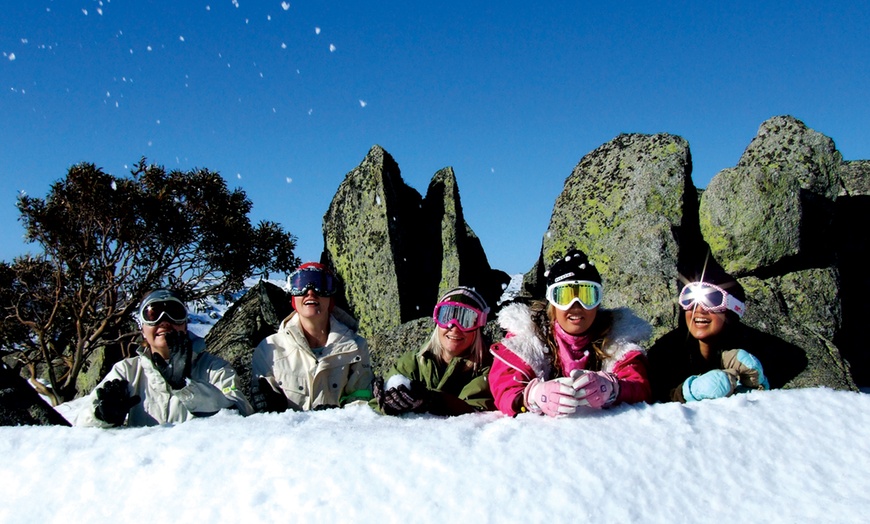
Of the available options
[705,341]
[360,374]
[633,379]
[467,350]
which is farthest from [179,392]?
[705,341]

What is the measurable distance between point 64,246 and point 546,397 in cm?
1509

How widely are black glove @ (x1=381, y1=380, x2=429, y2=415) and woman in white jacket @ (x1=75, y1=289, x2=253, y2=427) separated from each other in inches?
47.3

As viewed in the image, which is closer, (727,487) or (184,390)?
(727,487)

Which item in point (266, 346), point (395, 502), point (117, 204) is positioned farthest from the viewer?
point (117, 204)

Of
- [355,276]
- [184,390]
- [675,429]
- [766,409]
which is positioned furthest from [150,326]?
[355,276]

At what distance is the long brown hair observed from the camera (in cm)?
335

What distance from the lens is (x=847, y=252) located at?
10.9 metres

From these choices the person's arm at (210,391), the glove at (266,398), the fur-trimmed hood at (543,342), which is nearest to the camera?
the fur-trimmed hood at (543,342)

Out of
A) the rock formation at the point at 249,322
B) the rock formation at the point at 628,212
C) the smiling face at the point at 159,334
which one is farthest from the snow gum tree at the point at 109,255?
the smiling face at the point at 159,334

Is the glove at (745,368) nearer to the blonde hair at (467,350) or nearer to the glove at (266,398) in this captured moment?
the blonde hair at (467,350)

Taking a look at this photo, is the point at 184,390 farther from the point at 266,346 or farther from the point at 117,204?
the point at 117,204

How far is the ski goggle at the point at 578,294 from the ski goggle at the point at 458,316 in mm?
862

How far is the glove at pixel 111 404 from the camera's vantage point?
123 inches

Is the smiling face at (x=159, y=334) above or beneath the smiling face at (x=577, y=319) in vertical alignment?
beneath
